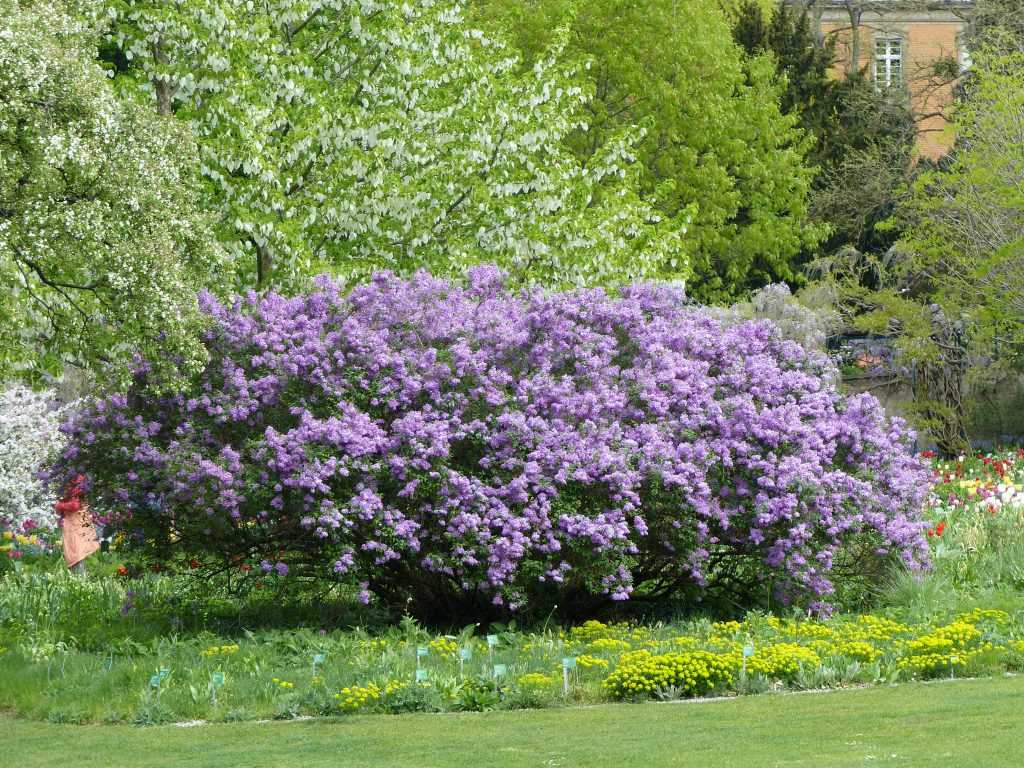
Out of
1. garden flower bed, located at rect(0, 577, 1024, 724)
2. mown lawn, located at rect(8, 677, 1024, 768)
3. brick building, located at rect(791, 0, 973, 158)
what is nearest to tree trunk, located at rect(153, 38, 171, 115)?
garden flower bed, located at rect(0, 577, 1024, 724)

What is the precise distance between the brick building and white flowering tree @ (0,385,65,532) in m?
32.4

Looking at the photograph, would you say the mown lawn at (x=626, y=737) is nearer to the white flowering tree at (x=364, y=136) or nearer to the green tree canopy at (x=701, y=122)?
the white flowering tree at (x=364, y=136)

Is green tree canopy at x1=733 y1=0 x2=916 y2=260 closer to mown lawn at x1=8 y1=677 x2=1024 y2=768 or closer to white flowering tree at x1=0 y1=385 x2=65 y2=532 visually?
white flowering tree at x1=0 y1=385 x2=65 y2=532

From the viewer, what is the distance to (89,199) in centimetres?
1101

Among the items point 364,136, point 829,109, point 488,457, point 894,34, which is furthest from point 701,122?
point 488,457

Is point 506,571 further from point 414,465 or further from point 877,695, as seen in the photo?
point 877,695

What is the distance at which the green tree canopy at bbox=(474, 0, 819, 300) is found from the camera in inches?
1283

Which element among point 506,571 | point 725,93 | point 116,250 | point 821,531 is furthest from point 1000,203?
point 116,250

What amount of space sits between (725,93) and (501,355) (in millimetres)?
23787

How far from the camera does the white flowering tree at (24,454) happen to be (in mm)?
16641

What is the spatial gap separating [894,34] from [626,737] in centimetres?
4810

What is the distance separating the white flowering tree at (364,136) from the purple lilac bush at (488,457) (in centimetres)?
363

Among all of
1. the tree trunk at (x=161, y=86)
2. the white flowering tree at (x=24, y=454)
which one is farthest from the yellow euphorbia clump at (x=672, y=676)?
the tree trunk at (x=161, y=86)

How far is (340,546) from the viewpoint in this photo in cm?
1173
